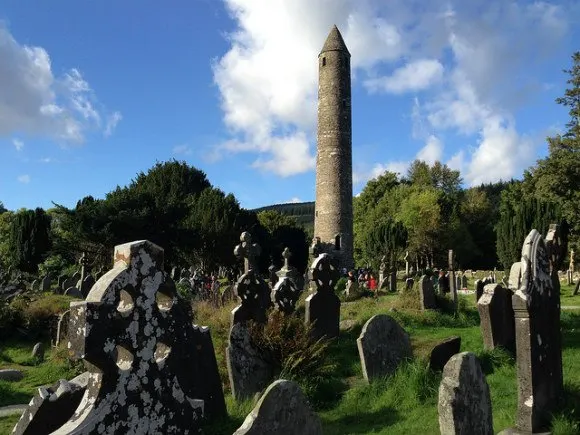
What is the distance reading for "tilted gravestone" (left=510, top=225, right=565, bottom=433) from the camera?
5188mm

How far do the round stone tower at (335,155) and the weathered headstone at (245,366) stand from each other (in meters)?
31.9

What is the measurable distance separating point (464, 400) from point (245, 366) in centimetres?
345

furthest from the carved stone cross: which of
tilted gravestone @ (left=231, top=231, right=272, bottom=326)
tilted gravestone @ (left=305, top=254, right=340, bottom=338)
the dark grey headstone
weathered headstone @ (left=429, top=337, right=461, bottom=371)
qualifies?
weathered headstone @ (left=429, top=337, right=461, bottom=371)

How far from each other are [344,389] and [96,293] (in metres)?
5.31

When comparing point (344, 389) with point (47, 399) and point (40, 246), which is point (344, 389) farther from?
point (40, 246)

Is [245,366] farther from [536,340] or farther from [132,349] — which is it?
[132,349]

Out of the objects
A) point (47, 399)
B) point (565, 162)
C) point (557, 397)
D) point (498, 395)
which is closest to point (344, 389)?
point (498, 395)

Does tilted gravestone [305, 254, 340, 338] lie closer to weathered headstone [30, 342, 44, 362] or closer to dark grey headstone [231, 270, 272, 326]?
dark grey headstone [231, 270, 272, 326]

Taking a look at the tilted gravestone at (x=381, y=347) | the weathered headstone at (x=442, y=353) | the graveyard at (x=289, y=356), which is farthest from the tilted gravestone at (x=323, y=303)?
the weathered headstone at (x=442, y=353)

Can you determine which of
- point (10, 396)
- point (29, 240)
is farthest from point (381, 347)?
point (29, 240)

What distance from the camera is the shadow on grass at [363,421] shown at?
19.4 feet

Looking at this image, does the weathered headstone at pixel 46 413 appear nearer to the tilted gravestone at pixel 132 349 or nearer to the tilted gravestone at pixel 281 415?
the tilted gravestone at pixel 132 349

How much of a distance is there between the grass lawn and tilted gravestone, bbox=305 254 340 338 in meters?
0.35

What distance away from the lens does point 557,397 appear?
553 centimetres
